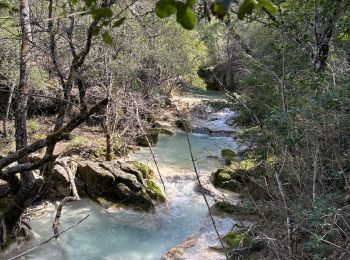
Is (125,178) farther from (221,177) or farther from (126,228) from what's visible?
(221,177)

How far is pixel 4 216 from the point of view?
707 centimetres

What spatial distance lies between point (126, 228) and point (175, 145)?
23.5 ft

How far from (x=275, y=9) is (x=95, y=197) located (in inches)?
387

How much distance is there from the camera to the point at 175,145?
1578cm

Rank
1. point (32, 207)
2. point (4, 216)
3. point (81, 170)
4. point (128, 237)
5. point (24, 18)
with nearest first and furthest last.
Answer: point (24, 18)
point (4, 216)
point (128, 237)
point (32, 207)
point (81, 170)

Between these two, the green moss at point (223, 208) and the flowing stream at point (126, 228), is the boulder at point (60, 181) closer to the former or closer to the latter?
the flowing stream at point (126, 228)

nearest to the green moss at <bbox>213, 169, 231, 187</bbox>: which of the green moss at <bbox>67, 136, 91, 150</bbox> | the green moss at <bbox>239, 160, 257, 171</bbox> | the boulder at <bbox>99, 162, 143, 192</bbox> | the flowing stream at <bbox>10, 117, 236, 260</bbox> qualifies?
the green moss at <bbox>239, 160, 257, 171</bbox>

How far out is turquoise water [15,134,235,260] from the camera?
7.80 meters

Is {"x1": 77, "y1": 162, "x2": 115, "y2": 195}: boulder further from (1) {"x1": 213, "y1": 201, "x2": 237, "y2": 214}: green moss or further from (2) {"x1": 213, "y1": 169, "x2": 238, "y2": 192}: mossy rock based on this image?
(2) {"x1": 213, "y1": 169, "x2": 238, "y2": 192}: mossy rock

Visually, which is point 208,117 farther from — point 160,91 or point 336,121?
point 336,121

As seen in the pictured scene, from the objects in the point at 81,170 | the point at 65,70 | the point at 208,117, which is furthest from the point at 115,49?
the point at 208,117

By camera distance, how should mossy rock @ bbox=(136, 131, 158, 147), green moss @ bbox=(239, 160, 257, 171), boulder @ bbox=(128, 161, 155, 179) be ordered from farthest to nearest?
mossy rock @ bbox=(136, 131, 158, 147) → boulder @ bbox=(128, 161, 155, 179) → green moss @ bbox=(239, 160, 257, 171)

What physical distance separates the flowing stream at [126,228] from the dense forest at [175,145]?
0.14ft

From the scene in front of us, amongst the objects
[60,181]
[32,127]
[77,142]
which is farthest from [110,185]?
[32,127]
